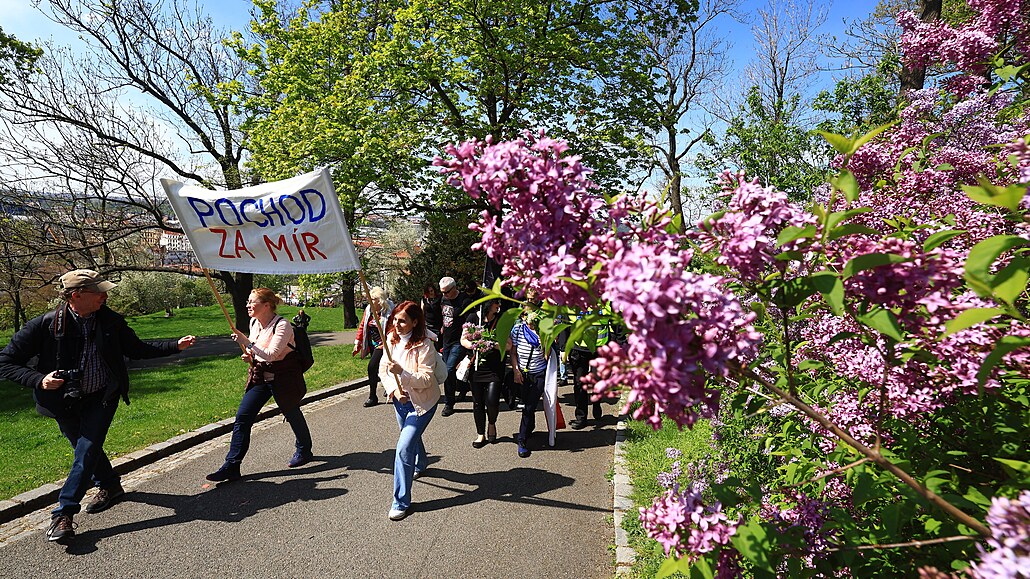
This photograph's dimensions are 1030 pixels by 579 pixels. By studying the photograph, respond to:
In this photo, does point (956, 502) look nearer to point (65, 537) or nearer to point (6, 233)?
point (65, 537)

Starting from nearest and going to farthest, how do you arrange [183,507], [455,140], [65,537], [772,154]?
[65,537]
[183,507]
[772,154]
[455,140]

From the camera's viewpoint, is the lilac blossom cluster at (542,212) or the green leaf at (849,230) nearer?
the green leaf at (849,230)

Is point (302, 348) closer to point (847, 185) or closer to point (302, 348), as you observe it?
point (302, 348)

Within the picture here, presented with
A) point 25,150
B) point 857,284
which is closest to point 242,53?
point 25,150

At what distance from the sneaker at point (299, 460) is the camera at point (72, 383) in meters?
2.19

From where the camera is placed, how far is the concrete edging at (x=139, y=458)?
4902 millimetres

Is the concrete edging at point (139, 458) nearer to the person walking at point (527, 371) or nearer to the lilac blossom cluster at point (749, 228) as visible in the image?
the person walking at point (527, 371)

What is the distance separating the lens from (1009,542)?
3.21 ft

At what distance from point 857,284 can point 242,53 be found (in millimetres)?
20772

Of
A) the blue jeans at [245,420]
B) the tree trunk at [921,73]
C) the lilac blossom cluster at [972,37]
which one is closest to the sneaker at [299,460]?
the blue jeans at [245,420]

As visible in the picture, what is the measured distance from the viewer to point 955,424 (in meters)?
2.27

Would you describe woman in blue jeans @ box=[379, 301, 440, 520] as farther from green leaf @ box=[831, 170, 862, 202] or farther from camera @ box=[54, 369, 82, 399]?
green leaf @ box=[831, 170, 862, 202]

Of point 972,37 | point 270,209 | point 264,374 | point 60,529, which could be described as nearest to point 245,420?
point 264,374

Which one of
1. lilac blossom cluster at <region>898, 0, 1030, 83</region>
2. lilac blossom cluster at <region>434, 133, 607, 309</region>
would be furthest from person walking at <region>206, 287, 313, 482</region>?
lilac blossom cluster at <region>898, 0, 1030, 83</region>
